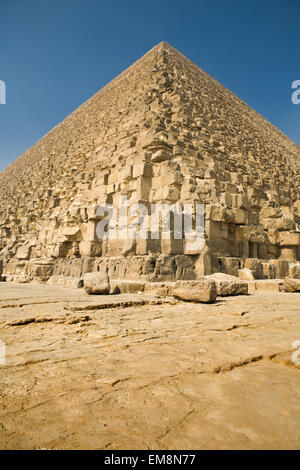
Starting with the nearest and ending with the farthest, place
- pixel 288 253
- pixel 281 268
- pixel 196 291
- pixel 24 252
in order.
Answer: pixel 196 291 < pixel 281 268 < pixel 288 253 < pixel 24 252

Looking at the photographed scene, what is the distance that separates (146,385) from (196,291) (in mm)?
2542

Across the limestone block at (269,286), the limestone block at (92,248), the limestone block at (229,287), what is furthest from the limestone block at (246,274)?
the limestone block at (92,248)

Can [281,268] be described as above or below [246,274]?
above

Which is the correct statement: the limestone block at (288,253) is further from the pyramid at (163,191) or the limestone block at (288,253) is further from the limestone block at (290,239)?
the limestone block at (290,239)

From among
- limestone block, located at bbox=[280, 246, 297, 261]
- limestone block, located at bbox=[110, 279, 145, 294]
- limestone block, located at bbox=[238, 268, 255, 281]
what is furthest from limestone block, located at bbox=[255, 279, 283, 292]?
limestone block, located at bbox=[280, 246, 297, 261]

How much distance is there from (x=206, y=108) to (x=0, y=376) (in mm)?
12159

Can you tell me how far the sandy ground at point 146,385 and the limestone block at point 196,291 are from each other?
1083 mm

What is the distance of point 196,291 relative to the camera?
369cm

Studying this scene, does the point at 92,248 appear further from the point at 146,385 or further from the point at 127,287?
the point at 146,385

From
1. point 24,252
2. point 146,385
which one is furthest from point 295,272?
point 24,252

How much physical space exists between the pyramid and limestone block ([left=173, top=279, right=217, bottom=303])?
157 centimetres

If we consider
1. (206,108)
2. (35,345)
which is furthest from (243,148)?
(35,345)

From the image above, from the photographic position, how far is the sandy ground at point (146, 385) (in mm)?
883

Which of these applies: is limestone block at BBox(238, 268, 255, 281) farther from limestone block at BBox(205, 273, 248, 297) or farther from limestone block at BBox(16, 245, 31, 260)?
limestone block at BBox(16, 245, 31, 260)
